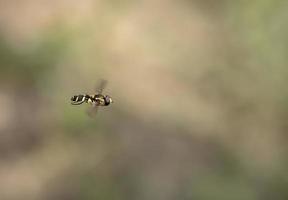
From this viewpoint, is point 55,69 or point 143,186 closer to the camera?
point 143,186

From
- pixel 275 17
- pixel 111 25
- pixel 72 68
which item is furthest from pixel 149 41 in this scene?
pixel 275 17

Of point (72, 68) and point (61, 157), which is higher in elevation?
point (72, 68)

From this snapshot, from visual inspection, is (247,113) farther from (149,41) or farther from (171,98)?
(149,41)

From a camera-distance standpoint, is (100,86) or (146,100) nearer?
(100,86)

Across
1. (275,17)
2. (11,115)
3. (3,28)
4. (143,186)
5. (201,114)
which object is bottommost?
(143,186)

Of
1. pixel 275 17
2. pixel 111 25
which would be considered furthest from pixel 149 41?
pixel 275 17

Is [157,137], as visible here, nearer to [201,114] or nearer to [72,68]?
[201,114]
